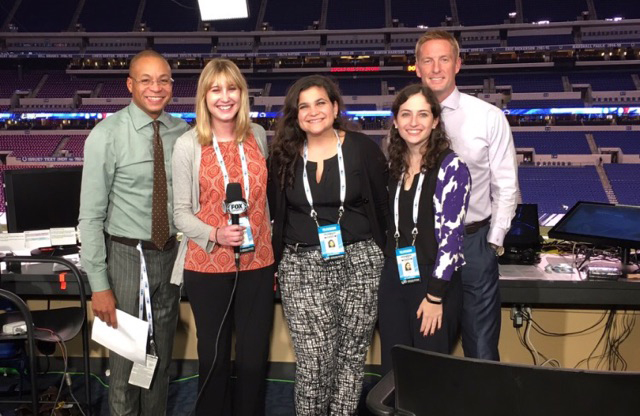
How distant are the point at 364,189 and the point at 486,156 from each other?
0.55 m

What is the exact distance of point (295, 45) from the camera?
18.2 metres

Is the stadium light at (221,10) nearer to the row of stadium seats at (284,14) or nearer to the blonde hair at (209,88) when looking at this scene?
the blonde hair at (209,88)

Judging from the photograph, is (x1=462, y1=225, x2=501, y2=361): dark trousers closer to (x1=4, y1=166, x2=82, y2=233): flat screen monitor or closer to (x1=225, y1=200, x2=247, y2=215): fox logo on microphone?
(x1=225, y1=200, x2=247, y2=215): fox logo on microphone

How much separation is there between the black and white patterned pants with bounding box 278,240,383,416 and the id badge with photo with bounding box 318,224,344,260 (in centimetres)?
5

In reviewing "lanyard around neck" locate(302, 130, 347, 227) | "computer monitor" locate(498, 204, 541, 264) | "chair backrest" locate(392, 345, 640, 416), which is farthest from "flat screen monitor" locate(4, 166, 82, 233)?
"chair backrest" locate(392, 345, 640, 416)

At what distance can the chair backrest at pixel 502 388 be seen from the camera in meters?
0.94

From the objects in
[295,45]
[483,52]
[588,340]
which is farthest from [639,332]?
[295,45]

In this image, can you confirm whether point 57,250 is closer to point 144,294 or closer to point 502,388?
point 144,294

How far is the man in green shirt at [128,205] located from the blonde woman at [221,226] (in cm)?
17

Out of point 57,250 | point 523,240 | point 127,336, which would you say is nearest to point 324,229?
point 127,336

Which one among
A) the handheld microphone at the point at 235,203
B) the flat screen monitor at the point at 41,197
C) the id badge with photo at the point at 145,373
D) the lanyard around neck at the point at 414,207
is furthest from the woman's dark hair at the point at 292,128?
the flat screen monitor at the point at 41,197

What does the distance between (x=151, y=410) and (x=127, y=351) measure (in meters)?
A: 0.30

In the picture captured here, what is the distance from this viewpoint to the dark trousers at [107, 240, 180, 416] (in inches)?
87.0

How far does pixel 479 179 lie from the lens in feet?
7.52
